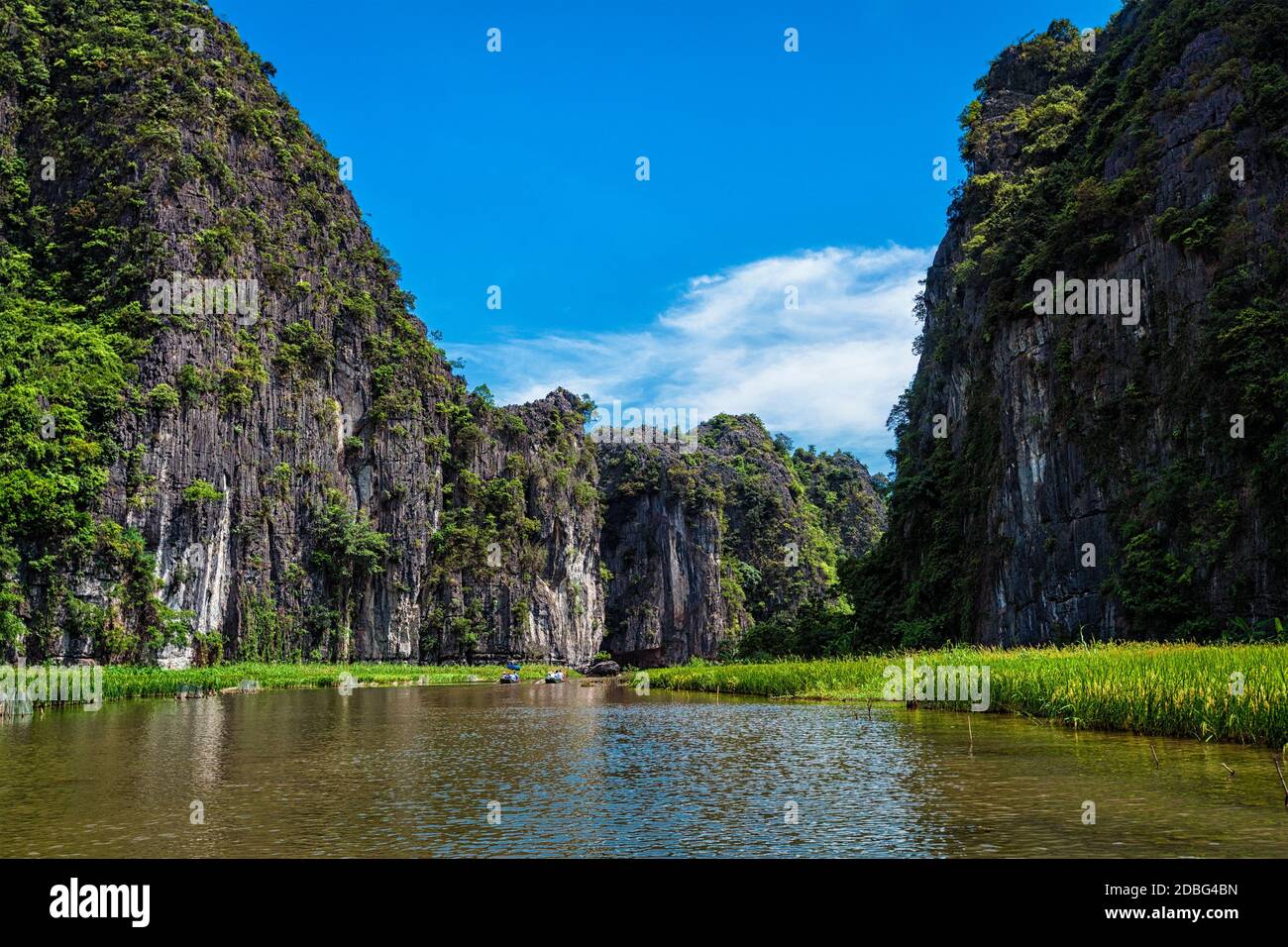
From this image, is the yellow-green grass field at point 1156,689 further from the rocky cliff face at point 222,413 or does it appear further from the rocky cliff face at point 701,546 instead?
the rocky cliff face at point 701,546

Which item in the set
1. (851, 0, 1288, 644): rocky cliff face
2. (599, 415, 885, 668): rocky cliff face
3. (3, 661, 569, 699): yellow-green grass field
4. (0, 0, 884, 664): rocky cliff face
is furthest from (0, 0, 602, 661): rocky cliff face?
(851, 0, 1288, 644): rocky cliff face

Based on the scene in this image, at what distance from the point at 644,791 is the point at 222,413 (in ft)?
185

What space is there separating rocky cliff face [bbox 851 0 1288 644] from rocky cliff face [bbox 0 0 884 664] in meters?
40.0

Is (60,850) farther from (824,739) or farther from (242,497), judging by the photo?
(242,497)

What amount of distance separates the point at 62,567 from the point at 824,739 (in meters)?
44.5

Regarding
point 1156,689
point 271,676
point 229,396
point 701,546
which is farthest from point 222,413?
point 701,546

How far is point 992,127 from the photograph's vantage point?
200ft

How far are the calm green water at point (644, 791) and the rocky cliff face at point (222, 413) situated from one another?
33851 mm

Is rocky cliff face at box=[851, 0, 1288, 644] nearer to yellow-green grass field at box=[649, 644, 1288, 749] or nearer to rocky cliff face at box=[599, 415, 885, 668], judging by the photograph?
yellow-green grass field at box=[649, 644, 1288, 749]

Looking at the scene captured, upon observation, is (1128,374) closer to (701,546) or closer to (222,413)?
(222,413)

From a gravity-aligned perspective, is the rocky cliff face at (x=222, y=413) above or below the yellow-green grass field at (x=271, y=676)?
above

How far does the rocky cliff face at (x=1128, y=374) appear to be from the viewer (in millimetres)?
31891

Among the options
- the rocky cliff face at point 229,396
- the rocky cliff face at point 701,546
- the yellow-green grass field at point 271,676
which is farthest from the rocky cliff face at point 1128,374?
the rocky cliff face at point 701,546

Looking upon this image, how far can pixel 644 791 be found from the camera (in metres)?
12.7
